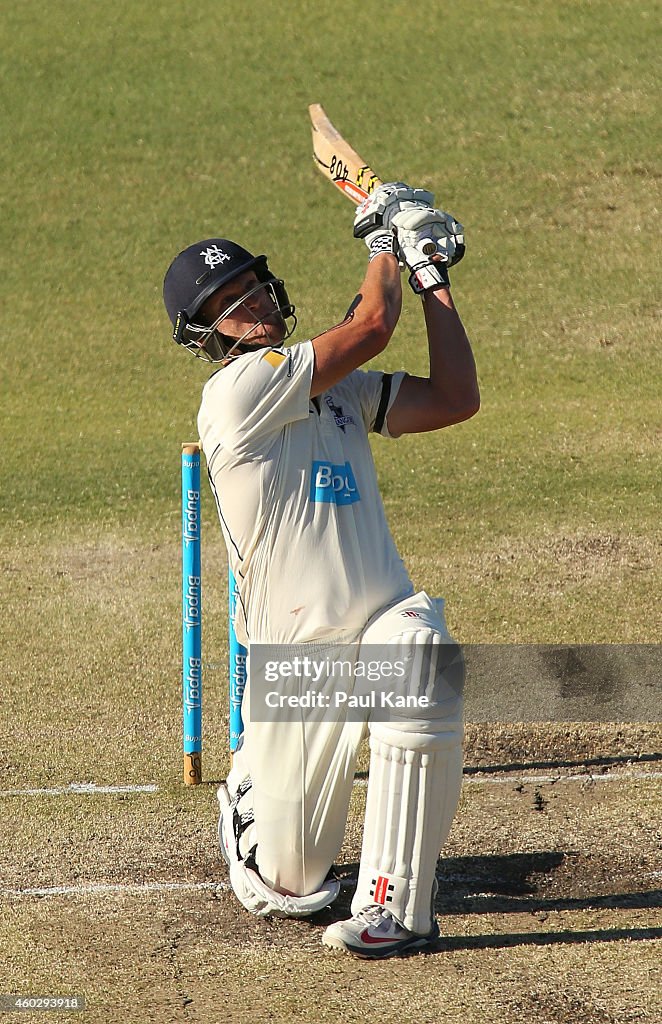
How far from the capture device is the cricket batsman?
3.93 metres

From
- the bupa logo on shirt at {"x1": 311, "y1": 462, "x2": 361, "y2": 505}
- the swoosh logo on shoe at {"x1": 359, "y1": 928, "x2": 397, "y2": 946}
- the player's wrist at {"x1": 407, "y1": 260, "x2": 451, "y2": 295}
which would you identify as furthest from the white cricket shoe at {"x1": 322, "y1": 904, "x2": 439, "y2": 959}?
the player's wrist at {"x1": 407, "y1": 260, "x2": 451, "y2": 295}

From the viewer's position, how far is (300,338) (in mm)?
12359

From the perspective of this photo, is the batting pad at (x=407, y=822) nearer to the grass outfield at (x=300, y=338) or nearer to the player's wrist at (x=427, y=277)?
the grass outfield at (x=300, y=338)

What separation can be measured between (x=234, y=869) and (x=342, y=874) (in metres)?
0.45

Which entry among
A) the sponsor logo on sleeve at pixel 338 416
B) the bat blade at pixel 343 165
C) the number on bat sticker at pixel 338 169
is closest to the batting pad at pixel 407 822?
the sponsor logo on sleeve at pixel 338 416

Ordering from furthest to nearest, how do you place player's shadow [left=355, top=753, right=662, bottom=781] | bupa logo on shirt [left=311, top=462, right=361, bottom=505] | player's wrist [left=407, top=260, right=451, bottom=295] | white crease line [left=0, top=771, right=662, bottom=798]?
player's shadow [left=355, top=753, right=662, bottom=781] → white crease line [left=0, top=771, right=662, bottom=798] → player's wrist [left=407, top=260, right=451, bottom=295] → bupa logo on shirt [left=311, top=462, right=361, bottom=505]

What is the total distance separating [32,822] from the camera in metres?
5.09

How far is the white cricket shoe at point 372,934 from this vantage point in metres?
3.93

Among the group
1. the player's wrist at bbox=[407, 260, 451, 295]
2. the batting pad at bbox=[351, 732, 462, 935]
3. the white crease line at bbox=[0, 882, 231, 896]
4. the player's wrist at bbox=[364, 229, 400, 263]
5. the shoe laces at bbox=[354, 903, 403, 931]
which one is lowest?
the white crease line at bbox=[0, 882, 231, 896]

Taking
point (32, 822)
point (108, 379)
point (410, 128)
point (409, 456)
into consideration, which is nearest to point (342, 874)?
point (32, 822)

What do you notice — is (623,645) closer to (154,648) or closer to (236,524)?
(154,648)

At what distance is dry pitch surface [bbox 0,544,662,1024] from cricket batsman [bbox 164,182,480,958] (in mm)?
211

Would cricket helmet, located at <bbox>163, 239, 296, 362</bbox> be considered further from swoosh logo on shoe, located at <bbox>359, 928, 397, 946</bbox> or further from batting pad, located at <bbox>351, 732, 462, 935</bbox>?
swoosh logo on shoe, located at <bbox>359, 928, 397, 946</bbox>

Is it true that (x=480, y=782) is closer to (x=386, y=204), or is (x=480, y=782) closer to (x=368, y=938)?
(x=368, y=938)
